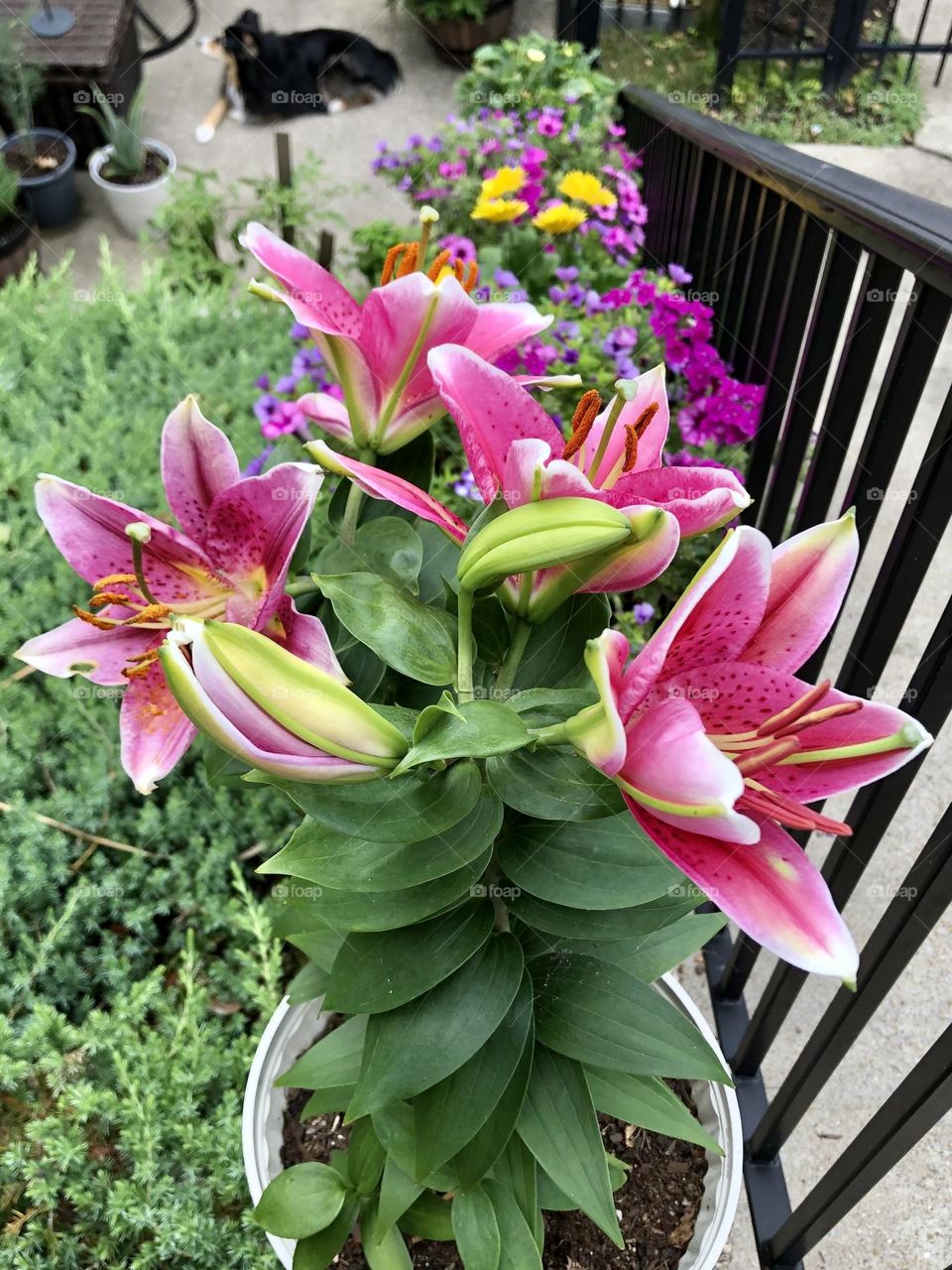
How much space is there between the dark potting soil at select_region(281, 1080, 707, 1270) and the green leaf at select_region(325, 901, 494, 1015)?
0.52m

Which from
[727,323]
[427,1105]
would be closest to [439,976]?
[427,1105]

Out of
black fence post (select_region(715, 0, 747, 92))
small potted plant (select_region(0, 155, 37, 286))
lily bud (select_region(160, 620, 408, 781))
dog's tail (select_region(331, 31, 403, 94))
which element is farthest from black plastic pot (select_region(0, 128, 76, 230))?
lily bud (select_region(160, 620, 408, 781))

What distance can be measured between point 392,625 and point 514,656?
0.08 m

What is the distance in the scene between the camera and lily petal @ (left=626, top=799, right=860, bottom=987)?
0.49 m

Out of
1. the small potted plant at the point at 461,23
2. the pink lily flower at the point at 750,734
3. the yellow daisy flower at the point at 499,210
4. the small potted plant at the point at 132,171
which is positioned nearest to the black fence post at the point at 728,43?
the small potted plant at the point at 461,23

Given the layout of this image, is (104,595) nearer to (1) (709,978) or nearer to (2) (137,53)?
(1) (709,978)

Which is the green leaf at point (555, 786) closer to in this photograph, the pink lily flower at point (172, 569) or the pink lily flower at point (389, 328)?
the pink lily flower at point (172, 569)

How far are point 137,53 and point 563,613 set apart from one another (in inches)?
199

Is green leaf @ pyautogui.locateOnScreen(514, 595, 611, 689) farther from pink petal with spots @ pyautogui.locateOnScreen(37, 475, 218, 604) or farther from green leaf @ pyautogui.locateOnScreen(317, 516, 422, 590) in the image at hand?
pink petal with spots @ pyautogui.locateOnScreen(37, 475, 218, 604)

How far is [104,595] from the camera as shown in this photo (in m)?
0.64

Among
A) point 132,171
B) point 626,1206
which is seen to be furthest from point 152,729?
point 132,171

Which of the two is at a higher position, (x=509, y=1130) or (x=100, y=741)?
(x=509, y=1130)

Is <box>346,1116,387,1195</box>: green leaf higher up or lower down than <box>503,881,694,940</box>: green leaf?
lower down

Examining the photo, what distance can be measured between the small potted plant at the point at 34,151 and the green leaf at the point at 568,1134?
4082 mm
